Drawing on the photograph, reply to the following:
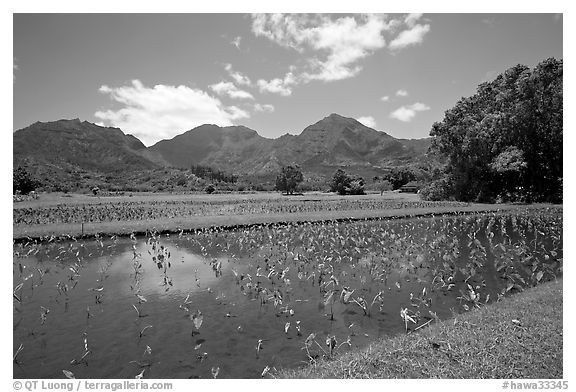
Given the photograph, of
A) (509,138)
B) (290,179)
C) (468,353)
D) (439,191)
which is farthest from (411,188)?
(468,353)

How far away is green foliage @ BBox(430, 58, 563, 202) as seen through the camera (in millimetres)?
46438

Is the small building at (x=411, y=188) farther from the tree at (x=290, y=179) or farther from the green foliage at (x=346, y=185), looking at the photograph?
the tree at (x=290, y=179)

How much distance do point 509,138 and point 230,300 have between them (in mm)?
53371

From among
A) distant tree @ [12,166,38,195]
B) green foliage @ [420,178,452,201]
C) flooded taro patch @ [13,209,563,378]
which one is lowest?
flooded taro patch @ [13,209,563,378]

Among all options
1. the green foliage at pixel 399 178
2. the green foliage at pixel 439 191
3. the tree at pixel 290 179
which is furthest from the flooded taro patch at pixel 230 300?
the green foliage at pixel 399 178

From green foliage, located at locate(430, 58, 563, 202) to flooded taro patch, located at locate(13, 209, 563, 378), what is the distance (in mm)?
32053

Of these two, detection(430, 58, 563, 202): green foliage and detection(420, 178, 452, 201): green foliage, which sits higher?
detection(430, 58, 563, 202): green foliage

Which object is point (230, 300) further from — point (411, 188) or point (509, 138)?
point (411, 188)

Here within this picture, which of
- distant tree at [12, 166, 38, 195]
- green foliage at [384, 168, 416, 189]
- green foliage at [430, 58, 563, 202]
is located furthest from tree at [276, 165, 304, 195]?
distant tree at [12, 166, 38, 195]

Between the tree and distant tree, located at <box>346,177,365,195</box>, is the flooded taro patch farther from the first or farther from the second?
the tree

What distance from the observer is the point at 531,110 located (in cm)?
4769

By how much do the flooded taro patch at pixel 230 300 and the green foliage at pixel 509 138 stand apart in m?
32.1

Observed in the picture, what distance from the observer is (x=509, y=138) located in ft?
167
